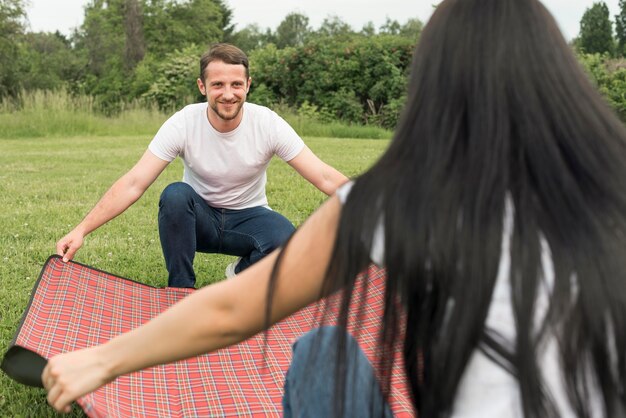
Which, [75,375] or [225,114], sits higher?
[225,114]

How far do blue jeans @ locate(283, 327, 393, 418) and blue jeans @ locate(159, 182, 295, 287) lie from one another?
7.31 ft

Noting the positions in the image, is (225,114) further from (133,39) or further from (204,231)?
(133,39)

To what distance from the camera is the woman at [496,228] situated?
3.70 ft

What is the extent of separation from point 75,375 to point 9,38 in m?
25.2

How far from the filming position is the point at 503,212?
1.14 metres

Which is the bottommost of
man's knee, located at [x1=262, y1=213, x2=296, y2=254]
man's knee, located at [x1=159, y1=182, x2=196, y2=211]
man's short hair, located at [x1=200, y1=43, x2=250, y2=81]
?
man's knee, located at [x1=262, y1=213, x2=296, y2=254]

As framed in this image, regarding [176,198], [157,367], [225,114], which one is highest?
[225,114]

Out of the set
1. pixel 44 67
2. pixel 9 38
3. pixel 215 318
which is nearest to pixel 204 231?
pixel 215 318

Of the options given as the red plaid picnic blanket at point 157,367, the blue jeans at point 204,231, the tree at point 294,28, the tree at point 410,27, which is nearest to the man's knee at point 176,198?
the blue jeans at point 204,231

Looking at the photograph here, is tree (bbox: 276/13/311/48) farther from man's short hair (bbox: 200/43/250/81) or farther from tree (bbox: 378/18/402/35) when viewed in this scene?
man's short hair (bbox: 200/43/250/81)

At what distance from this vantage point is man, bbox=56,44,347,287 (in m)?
3.80

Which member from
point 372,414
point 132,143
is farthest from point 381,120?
point 372,414

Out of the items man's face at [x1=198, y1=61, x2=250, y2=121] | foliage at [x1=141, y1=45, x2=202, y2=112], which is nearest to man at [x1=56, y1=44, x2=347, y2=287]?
man's face at [x1=198, y1=61, x2=250, y2=121]

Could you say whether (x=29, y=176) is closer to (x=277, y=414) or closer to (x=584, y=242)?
(x=277, y=414)
